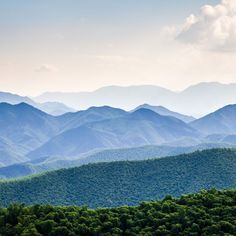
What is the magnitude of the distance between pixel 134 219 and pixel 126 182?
271ft

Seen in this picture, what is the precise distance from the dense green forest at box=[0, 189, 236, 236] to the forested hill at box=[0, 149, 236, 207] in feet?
227

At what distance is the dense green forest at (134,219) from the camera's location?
2661cm

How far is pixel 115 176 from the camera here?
113125 millimetres

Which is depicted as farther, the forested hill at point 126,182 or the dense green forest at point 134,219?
the forested hill at point 126,182

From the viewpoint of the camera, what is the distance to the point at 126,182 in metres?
111

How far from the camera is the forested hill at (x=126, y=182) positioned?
103 metres

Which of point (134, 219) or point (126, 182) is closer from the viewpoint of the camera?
point (134, 219)

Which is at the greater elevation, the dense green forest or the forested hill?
the forested hill

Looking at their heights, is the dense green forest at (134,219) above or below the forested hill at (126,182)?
below

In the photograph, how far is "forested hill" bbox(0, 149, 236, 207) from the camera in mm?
102875

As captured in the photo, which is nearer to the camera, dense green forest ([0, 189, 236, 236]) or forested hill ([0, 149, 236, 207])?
dense green forest ([0, 189, 236, 236])

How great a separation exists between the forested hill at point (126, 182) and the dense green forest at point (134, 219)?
227 ft

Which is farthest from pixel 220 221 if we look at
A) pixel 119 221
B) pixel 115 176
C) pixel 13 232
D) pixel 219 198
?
pixel 115 176

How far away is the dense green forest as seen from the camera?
87.3ft
